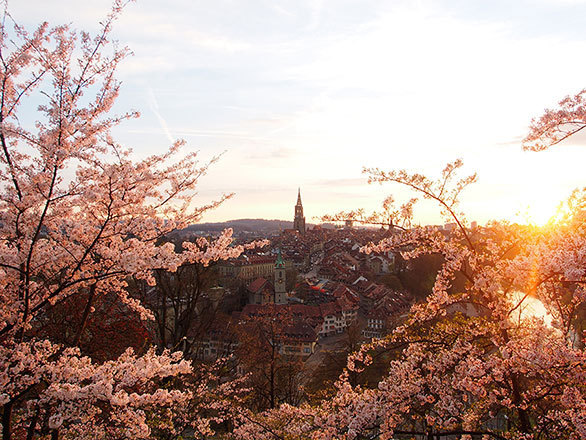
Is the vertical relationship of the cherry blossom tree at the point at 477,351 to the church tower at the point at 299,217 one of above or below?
below

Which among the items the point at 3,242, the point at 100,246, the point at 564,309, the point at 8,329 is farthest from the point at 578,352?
the point at 3,242

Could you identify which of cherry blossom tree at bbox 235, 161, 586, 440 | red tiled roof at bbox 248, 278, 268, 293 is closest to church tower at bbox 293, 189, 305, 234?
red tiled roof at bbox 248, 278, 268, 293

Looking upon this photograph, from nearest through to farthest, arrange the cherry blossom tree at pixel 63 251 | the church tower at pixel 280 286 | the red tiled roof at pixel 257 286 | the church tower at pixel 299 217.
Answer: the cherry blossom tree at pixel 63 251 < the church tower at pixel 280 286 < the red tiled roof at pixel 257 286 < the church tower at pixel 299 217

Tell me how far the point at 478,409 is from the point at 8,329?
17.7 ft

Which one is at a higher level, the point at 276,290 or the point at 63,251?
A: the point at 63,251

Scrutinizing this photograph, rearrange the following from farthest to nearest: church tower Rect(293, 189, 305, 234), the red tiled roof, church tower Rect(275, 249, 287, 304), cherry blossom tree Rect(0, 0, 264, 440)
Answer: church tower Rect(293, 189, 305, 234), the red tiled roof, church tower Rect(275, 249, 287, 304), cherry blossom tree Rect(0, 0, 264, 440)

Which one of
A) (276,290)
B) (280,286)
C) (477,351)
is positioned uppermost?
(477,351)

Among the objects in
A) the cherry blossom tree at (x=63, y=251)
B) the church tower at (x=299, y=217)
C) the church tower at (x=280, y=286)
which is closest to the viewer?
the cherry blossom tree at (x=63, y=251)

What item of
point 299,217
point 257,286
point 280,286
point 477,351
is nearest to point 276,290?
point 280,286

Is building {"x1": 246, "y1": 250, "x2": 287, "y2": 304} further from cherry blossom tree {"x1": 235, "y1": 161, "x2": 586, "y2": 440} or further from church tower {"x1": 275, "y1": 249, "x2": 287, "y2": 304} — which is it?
cherry blossom tree {"x1": 235, "y1": 161, "x2": 586, "y2": 440}

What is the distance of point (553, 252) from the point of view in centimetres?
347

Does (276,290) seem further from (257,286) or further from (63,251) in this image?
(63,251)

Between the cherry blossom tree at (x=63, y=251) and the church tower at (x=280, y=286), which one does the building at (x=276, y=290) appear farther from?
the cherry blossom tree at (x=63, y=251)

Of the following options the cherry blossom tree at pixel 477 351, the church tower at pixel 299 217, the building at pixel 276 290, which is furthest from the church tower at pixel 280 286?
the church tower at pixel 299 217
